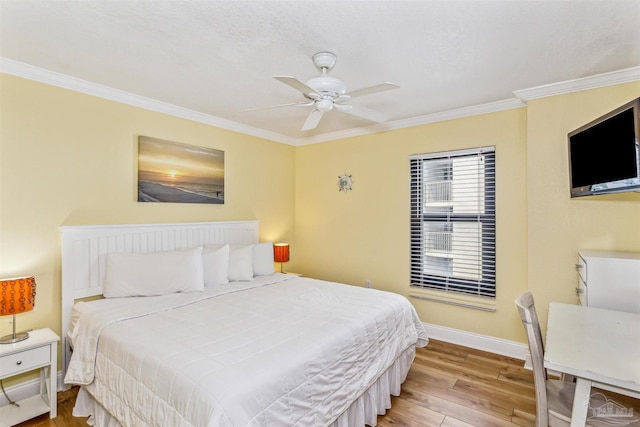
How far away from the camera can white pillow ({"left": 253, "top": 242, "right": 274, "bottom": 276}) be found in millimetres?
3666

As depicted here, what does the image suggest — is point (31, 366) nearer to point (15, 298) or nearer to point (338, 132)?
point (15, 298)

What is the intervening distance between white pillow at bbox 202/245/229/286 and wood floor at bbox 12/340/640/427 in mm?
1350

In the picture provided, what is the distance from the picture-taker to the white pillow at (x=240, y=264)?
3.38m

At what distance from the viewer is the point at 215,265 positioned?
3215 mm

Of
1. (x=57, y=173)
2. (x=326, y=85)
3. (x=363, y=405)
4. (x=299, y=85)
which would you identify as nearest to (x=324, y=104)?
(x=326, y=85)

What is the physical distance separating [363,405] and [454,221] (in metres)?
2.22

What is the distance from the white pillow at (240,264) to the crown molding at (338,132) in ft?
5.11

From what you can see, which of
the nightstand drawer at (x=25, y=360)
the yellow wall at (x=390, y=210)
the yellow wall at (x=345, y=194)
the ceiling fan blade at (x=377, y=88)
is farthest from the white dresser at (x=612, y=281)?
the nightstand drawer at (x=25, y=360)

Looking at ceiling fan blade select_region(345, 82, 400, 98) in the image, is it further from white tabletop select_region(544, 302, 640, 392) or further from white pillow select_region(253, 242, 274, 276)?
white pillow select_region(253, 242, 274, 276)

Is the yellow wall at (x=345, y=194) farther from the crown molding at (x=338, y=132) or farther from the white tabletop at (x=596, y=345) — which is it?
the white tabletop at (x=596, y=345)

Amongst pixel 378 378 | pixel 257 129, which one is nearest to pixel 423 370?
pixel 378 378

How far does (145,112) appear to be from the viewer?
10.4ft

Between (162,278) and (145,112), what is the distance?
5.49 feet

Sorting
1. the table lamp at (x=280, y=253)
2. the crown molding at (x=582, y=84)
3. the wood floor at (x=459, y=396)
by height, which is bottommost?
the wood floor at (x=459, y=396)
